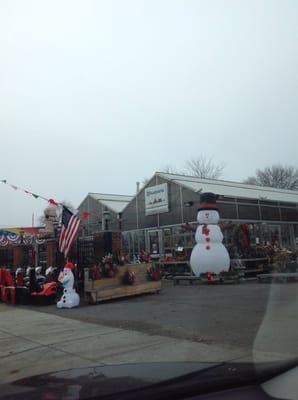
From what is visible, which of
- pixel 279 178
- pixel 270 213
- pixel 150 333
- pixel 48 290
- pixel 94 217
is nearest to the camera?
pixel 150 333

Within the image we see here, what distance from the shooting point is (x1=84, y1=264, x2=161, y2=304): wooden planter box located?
45.6ft

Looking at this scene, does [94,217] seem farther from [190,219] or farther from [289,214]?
[289,214]

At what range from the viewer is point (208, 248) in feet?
60.4

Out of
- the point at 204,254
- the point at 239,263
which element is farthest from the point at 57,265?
the point at 239,263

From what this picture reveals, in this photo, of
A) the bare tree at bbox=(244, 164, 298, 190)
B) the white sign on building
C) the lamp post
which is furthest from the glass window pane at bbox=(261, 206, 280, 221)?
the bare tree at bbox=(244, 164, 298, 190)

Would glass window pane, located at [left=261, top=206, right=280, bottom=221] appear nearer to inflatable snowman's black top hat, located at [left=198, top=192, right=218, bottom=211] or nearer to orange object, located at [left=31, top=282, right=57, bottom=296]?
inflatable snowman's black top hat, located at [left=198, top=192, right=218, bottom=211]

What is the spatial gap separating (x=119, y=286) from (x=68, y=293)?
1.84m

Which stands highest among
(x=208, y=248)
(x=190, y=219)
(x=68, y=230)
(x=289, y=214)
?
A: (x=289, y=214)

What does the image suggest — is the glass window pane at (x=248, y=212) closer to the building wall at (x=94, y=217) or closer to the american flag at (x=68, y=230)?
the building wall at (x=94, y=217)

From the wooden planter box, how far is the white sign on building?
9489 millimetres

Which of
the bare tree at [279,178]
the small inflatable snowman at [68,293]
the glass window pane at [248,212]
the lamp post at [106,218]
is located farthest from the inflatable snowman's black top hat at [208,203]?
the bare tree at [279,178]

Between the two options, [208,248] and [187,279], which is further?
[187,279]

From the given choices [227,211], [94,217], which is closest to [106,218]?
[94,217]

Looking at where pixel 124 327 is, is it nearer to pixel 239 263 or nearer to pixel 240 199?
pixel 239 263
